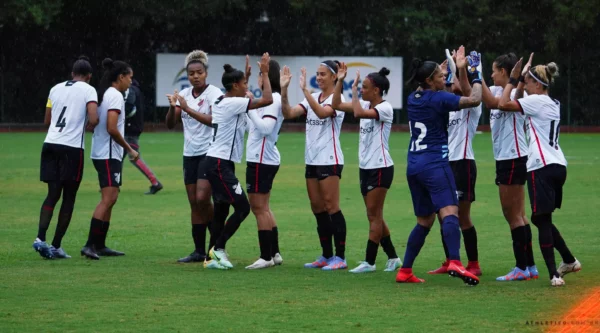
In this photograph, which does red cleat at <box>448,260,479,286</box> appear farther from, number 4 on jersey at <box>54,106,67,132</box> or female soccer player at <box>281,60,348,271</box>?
number 4 on jersey at <box>54,106,67,132</box>

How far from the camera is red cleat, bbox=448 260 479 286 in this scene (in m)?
9.24

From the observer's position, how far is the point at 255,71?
41.2 meters

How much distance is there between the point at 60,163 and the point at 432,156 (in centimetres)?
431

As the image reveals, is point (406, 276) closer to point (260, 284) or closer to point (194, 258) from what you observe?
point (260, 284)

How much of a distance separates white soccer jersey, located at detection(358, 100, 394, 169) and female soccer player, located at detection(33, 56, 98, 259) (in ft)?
Result: 9.89

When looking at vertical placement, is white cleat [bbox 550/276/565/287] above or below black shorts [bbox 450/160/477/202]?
below

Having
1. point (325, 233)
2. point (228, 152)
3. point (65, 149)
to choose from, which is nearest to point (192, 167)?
point (228, 152)

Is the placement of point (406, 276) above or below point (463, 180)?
below

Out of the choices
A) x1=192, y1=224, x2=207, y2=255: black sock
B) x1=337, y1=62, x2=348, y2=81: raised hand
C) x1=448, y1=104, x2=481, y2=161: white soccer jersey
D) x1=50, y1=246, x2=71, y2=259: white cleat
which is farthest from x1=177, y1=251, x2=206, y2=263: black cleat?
x1=448, y1=104, x2=481, y2=161: white soccer jersey

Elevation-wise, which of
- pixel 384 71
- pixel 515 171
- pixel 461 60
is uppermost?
pixel 461 60

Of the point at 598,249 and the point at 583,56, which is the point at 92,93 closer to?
the point at 598,249

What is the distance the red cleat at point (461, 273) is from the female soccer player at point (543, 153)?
2.43ft

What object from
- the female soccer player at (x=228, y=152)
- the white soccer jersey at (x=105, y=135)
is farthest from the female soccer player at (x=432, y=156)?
the white soccer jersey at (x=105, y=135)

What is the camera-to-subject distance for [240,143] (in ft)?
36.2
